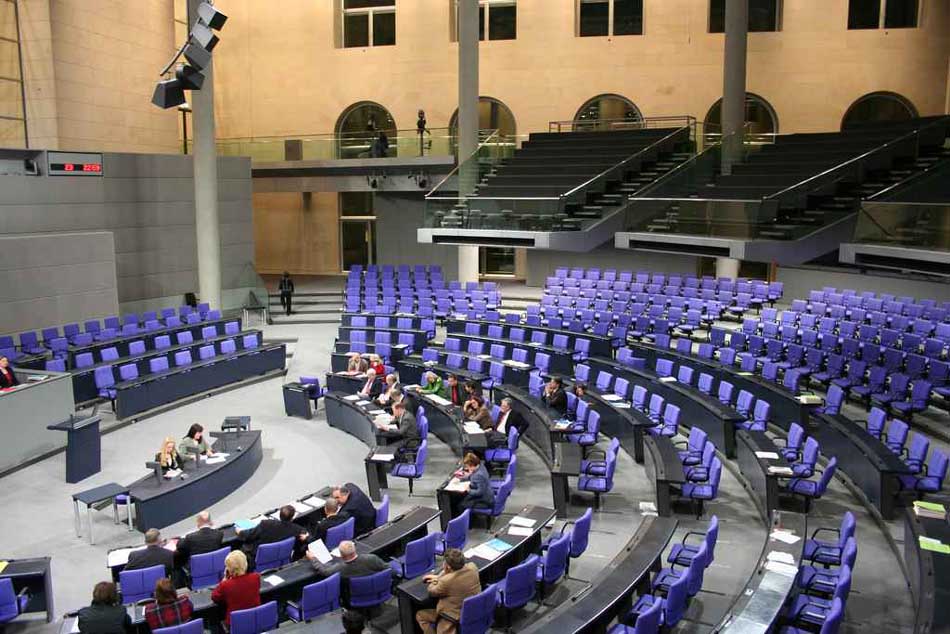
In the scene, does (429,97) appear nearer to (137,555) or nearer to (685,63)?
(685,63)

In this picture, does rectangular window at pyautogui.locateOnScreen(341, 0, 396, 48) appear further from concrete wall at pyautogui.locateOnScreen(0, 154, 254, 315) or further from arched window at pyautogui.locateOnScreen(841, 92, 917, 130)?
arched window at pyautogui.locateOnScreen(841, 92, 917, 130)

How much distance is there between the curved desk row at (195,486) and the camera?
10719 mm

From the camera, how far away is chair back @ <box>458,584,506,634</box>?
7.11m

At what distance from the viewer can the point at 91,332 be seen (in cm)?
1828

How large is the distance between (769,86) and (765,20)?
2218 millimetres

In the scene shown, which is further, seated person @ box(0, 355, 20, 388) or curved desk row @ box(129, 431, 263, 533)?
seated person @ box(0, 355, 20, 388)

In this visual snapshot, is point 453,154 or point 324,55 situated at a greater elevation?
point 324,55

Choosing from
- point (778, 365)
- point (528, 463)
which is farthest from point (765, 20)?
point (528, 463)

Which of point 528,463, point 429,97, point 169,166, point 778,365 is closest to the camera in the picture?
point 528,463

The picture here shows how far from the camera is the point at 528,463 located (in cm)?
1313

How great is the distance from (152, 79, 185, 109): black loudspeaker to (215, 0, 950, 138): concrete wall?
15.6 meters

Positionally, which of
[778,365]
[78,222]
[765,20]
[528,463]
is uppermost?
[765,20]

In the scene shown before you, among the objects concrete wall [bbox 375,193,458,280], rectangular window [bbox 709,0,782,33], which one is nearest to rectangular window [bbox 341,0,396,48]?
concrete wall [bbox 375,193,458,280]

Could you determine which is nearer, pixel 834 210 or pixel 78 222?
pixel 834 210
